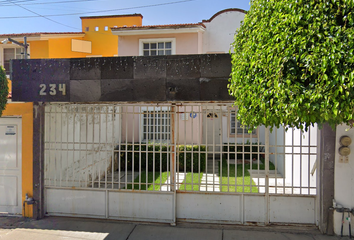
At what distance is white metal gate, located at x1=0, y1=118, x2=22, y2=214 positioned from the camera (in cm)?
539

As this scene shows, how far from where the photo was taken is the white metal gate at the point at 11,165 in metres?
5.39

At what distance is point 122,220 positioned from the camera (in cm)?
514

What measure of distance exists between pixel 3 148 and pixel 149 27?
7.88 metres

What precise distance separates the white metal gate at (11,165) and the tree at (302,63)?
16.5 feet

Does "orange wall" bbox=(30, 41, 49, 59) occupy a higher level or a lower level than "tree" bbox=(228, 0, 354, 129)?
higher

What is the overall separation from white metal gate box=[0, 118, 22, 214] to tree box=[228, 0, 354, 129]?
5018 mm

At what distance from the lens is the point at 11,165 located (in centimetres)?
543

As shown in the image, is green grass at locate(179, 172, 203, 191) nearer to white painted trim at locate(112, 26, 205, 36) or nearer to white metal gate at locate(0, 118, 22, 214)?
white metal gate at locate(0, 118, 22, 214)

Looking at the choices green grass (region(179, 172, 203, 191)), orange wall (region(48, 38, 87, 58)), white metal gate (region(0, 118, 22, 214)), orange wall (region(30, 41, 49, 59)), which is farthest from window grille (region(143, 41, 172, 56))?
white metal gate (region(0, 118, 22, 214))

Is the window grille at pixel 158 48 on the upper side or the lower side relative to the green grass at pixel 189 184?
upper

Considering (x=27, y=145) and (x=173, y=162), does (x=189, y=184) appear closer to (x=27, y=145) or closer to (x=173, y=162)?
(x=173, y=162)

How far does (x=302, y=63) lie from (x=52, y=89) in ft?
14.8

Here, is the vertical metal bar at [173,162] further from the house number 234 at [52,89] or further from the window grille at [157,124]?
the house number 234 at [52,89]

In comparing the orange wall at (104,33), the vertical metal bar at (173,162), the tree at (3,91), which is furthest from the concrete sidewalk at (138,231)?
the orange wall at (104,33)
